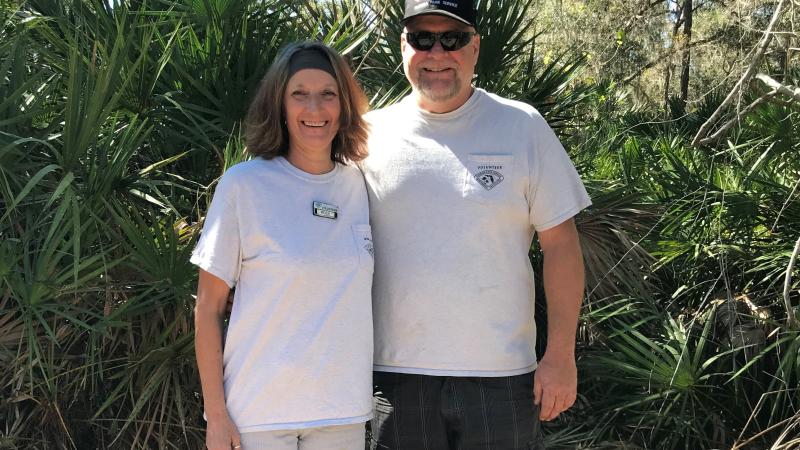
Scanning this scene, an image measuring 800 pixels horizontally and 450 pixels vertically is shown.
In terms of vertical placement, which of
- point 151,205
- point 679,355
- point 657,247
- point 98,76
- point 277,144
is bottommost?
point 679,355

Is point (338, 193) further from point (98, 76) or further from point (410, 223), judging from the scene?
point (98, 76)

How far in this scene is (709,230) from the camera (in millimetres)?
5496

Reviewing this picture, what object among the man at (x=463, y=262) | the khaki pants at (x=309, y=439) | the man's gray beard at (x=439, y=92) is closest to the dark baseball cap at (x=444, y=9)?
the man at (x=463, y=262)

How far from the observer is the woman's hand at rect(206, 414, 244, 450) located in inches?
103

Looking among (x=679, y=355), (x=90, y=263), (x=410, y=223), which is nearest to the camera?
(x=410, y=223)

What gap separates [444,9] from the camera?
303 cm

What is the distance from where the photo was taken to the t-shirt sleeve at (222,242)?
8.66ft

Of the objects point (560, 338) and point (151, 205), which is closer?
point (560, 338)

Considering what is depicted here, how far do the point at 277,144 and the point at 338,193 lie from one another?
0.83 ft

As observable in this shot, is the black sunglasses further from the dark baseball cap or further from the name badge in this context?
the name badge

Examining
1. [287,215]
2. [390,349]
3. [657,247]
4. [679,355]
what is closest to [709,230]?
[657,247]

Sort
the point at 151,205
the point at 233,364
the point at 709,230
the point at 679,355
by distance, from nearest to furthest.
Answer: the point at 233,364 → the point at 151,205 → the point at 679,355 → the point at 709,230

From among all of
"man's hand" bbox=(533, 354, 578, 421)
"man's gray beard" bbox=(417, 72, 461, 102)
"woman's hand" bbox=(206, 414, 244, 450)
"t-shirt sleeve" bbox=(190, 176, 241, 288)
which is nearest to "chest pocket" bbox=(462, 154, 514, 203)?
"man's gray beard" bbox=(417, 72, 461, 102)

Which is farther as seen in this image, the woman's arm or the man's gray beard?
the man's gray beard
